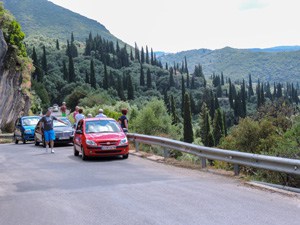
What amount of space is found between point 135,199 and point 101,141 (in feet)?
24.6

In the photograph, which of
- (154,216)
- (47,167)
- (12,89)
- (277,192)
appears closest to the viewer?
(154,216)

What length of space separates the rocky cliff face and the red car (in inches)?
874

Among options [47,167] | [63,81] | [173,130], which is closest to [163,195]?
[47,167]

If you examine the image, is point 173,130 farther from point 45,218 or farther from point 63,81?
point 63,81

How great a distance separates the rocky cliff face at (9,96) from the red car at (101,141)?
72.9ft

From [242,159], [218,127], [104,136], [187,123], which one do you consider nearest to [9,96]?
[104,136]

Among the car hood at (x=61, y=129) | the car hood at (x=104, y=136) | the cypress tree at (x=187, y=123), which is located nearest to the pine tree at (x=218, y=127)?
the cypress tree at (x=187, y=123)

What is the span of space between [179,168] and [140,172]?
148cm

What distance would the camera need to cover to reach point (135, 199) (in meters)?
8.19

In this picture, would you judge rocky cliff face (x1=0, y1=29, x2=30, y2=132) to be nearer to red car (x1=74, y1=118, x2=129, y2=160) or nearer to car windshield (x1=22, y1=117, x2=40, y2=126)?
car windshield (x1=22, y1=117, x2=40, y2=126)

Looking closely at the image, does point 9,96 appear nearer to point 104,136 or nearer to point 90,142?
point 104,136

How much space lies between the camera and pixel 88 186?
393 inches

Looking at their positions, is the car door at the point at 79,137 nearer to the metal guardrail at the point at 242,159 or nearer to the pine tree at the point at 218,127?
the metal guardrail at the point at 242,159

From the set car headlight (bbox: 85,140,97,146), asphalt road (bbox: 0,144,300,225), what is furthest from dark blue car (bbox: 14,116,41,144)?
asphalt road (bbox: 0,144,300,225)
